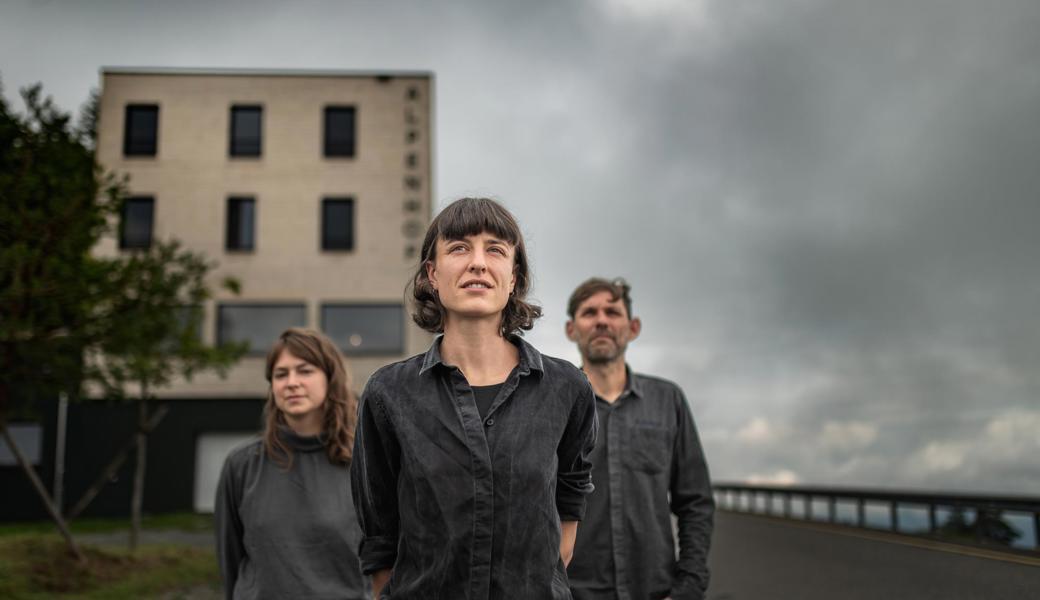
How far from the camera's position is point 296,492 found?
4.75 meters

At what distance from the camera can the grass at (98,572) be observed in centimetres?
1321

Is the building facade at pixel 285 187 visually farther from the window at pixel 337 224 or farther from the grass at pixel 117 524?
the grass at pixel 117 524

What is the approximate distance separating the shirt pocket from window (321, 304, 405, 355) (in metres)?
28.6

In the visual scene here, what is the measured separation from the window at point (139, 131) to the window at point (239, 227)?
A: 11.2 ft

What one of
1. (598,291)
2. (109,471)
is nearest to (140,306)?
(109,471)

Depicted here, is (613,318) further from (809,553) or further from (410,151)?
(410,151)

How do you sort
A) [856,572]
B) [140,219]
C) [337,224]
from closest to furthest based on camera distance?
[856,572]
[140,219]
[337,224]

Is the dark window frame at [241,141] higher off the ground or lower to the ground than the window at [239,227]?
higher

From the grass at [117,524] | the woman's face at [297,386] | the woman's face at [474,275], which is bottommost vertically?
the grass at [117,524]

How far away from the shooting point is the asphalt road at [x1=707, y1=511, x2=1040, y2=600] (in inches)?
417

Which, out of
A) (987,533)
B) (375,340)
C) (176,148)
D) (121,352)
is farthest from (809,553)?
(176,148)

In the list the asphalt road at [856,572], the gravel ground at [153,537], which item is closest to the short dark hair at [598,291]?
the asphalt road at [856,572]

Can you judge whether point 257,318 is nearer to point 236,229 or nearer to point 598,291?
point 236,229

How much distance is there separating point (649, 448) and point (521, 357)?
2.11 m
